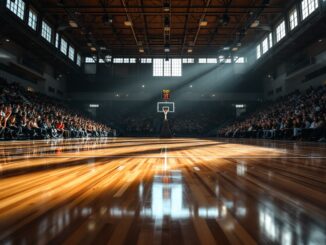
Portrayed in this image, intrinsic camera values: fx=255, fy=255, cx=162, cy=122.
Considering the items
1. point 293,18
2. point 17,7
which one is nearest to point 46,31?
point 17,7

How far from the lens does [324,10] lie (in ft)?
41.6

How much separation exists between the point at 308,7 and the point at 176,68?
1523 cm

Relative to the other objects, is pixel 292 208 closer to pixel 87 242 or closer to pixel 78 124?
pixel 87 242

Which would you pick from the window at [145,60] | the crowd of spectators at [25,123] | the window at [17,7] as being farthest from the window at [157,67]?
the window at [17,7]

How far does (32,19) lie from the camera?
16609 millimetres

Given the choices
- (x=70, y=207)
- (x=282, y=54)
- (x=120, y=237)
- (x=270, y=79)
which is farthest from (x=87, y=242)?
(x=270, y=79)

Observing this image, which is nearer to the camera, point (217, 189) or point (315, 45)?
point (217, 189)

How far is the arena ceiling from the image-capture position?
50.1 feet

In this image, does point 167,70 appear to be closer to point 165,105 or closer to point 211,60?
point 165,105

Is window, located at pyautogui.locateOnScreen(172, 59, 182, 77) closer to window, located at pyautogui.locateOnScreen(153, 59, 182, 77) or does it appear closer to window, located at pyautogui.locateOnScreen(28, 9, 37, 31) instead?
window, located at pyautogui.locateOnScreen(153, 59, 182, 77)

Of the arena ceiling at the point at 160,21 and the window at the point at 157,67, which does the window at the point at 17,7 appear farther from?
the window at the point at 157,67

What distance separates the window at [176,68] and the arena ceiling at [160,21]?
242 cm

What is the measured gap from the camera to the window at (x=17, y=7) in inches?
547

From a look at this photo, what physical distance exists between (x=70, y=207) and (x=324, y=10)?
15461mm
